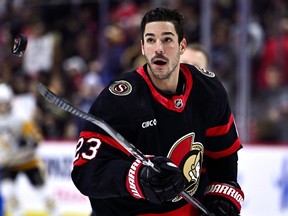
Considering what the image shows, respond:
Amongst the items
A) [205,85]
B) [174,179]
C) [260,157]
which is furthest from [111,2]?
[174,179]

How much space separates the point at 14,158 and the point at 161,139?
556 cm

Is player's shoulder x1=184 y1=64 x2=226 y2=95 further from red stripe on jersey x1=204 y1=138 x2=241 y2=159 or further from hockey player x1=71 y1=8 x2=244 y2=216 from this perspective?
red stripe on jersey x1=204 y1=138 x2=241 y2=159

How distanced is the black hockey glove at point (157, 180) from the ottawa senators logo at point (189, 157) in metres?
0.33

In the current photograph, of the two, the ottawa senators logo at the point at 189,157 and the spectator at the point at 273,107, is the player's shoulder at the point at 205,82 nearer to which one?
the ottawa senators logo at the point at 189,157

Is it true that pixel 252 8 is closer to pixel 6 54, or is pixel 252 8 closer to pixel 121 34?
pixel 121 34

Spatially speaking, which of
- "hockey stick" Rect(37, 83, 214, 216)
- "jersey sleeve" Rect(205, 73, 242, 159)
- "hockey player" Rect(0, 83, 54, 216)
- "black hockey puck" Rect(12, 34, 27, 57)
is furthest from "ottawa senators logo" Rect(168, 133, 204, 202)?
"hockey player" Rect(0, 83, 54, 216)

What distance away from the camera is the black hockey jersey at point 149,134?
3176 millimetres

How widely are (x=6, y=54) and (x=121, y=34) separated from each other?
64.7 inches

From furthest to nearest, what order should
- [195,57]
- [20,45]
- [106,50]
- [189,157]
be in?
[106,50], [195,57], [189,157], [20,45]

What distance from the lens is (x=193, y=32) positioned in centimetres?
805

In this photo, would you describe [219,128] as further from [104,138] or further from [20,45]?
[20,45]

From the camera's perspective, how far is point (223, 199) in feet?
11.7

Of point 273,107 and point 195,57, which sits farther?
point 273,107

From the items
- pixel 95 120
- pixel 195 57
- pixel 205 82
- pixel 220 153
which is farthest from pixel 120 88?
pixel 195 57
